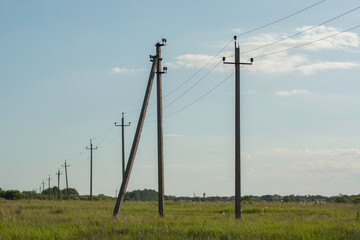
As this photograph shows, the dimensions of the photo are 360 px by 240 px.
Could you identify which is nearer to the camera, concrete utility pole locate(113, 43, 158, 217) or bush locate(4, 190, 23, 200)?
concrete utility pole locate(113, 43, 158, 217)

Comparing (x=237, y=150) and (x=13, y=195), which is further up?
(x=237, y=150)

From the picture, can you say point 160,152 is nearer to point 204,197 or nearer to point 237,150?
point 237,150

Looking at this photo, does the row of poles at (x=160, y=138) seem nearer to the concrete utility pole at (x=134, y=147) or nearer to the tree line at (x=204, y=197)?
the concrete utility pole at (x=134, y=147)

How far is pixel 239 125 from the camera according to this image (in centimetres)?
2584

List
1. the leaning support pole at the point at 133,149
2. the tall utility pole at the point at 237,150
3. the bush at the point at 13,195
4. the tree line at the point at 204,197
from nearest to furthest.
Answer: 1. the leaning support pole at the point at 133,149
2. the tall utility pole at the point at 237,150
3. the tree line at the point at 204,197
4. the bush at the point at 13,195

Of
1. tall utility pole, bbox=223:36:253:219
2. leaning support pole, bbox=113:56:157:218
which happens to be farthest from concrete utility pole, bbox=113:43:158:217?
tall utility pole, bbox=223:36:253:219

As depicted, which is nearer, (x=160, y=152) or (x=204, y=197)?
(x=160, y=152)

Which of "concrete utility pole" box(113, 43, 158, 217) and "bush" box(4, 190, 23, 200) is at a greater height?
"concrete utility pole" box(113, 43, 158, 217)

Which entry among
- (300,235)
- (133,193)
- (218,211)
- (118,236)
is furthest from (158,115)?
(133,193)

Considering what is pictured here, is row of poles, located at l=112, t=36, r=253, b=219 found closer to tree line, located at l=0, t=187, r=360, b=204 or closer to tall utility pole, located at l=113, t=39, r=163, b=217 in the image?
tall utility pole, located at l=113, t=39, r=163, b=217

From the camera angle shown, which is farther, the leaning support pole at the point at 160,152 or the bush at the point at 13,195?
the bush at the point at 13,195

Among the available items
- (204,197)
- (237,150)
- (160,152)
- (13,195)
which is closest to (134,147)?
(160,152)

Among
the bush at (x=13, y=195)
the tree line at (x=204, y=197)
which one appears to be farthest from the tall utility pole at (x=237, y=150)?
the bush at (x=13, y=195)

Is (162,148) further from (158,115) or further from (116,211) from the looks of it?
(116,211)
